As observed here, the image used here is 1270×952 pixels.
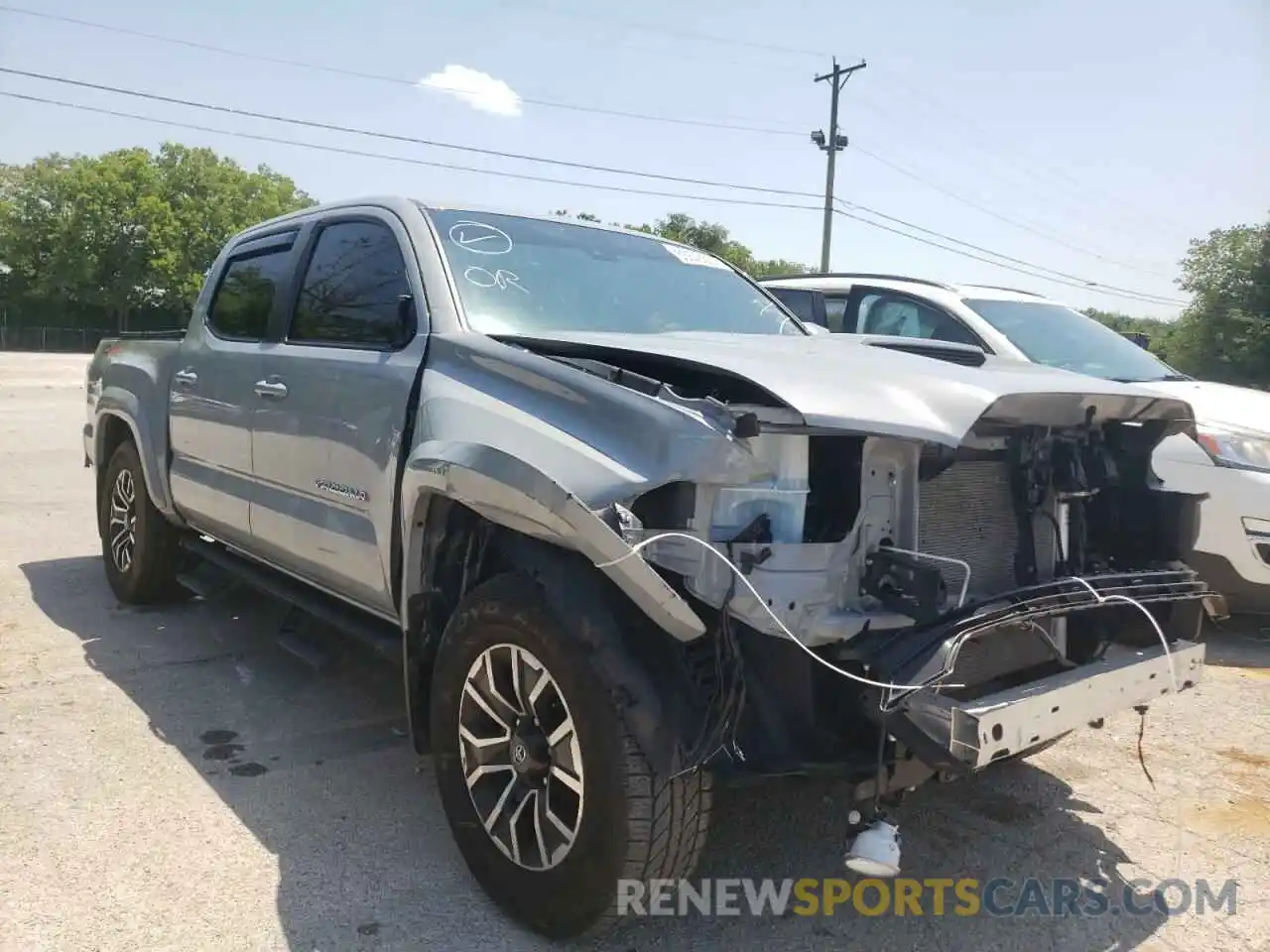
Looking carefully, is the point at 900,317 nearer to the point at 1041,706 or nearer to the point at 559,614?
the point at 1041,706

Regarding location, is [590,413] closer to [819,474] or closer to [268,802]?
[819,474]

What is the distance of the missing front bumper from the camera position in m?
2.19

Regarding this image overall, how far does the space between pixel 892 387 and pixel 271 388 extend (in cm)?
254

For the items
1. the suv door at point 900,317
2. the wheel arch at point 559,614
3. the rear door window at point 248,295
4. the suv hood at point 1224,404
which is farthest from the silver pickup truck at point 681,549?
the suv door at point 900,317

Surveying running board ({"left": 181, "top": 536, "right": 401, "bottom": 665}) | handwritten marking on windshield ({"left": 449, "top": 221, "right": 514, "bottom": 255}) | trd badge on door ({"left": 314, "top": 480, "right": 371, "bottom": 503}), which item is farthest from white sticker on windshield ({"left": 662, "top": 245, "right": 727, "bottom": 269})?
running board ({"left": 181, "top": 536, "right": 401, "bottom": 665})

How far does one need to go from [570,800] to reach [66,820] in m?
1.81

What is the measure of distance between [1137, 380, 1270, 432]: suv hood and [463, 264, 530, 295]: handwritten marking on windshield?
11.2 feet

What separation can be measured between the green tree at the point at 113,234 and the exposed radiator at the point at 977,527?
176ft

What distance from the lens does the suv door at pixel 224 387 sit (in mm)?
4266

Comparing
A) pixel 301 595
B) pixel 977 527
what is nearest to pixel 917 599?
pixel 977 527

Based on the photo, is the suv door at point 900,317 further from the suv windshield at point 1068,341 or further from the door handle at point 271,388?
the door handle at point 271,388

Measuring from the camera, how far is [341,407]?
348cm

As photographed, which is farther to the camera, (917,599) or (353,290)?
(353,290)

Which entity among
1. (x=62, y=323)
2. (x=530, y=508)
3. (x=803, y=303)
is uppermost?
(x=62, y=323)
